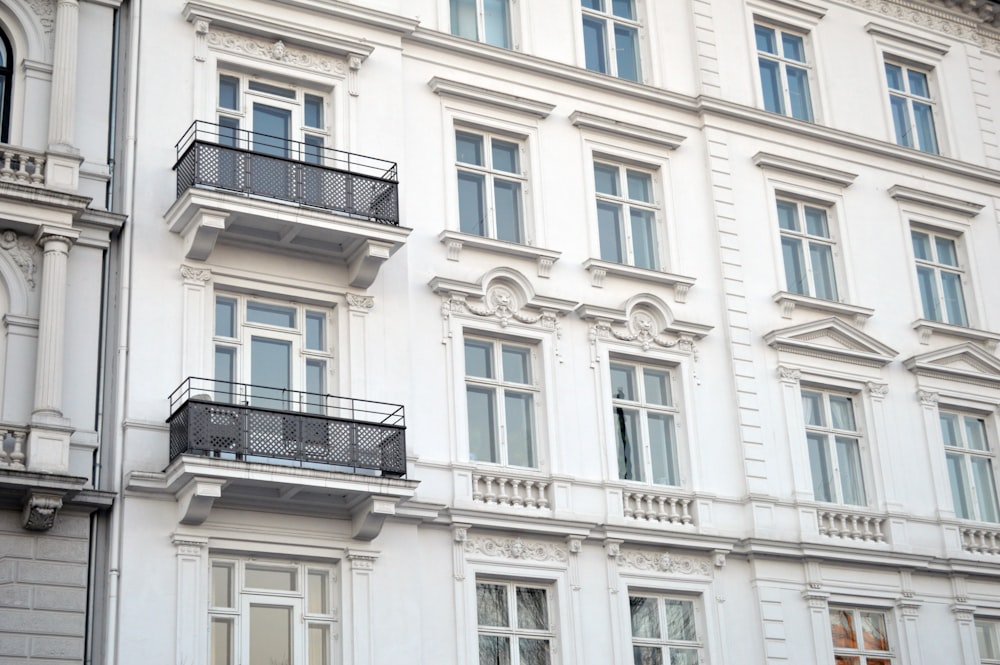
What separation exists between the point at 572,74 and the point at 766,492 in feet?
25.3

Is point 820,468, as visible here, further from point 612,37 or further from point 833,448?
point 612,37

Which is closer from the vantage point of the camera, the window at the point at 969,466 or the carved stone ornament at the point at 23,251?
the carved stone ornament at the point at 23,251

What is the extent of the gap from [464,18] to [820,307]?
7.88 meters

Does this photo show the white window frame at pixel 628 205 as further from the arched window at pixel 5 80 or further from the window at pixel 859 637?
the arched window at pixel 5 80

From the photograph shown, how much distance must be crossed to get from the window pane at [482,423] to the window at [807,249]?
6.58 metres

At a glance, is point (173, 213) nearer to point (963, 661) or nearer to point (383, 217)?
point (383, 217)

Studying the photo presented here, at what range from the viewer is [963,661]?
81.0 feet

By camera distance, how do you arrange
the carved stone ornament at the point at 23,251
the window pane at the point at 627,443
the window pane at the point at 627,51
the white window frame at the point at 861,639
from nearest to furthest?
the carved stone ornament at the point at 23,251, the window pane at the point at 627,443, the white window frame at the point at 861,639, the window pane at the point at 627,51

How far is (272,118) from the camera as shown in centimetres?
2278

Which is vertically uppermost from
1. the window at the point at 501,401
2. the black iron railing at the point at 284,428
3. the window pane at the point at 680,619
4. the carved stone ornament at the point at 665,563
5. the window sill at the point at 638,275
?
the window sill at the point at 638,275

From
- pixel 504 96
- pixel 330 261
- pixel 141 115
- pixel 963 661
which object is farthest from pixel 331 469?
pixel 963 661

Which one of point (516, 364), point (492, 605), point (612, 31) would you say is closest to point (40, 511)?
point (492, 605)

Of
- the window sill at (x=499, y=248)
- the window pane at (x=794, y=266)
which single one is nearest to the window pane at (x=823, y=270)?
the window pane at (x=794, y=266)

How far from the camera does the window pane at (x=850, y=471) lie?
1001 inches
